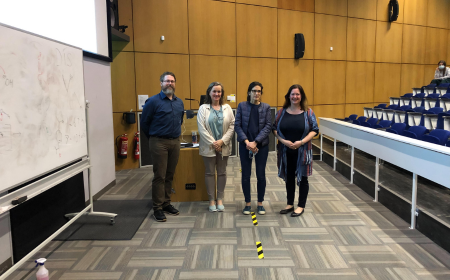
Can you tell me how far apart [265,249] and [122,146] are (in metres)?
3.50

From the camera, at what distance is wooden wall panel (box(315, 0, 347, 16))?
6.99 m

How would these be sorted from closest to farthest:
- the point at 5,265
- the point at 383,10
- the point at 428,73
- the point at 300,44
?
the point at 5,265
the point at 300,44
the point at 383,10
the point at 428,73

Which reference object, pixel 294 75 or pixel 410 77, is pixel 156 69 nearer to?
pixel 294 75

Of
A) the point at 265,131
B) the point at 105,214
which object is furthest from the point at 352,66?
the point at 105,214

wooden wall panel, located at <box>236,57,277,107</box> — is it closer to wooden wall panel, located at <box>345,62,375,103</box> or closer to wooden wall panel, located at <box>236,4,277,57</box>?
wooden wall panel, located at <box>236,4,277,57</box>

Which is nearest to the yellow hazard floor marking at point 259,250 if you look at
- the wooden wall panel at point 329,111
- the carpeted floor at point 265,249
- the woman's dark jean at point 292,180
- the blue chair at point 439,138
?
the carpeted floor at point 265,249

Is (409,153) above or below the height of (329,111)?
below

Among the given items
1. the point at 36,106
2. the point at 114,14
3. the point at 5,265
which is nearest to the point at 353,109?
the point at 114,14

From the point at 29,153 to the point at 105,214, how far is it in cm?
123

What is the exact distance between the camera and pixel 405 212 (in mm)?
2832

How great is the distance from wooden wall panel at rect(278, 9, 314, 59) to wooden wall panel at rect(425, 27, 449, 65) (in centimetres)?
429

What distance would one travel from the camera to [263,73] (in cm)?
643

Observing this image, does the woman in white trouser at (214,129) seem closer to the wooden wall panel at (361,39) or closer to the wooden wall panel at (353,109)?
the wooden wall panel at (353,109)

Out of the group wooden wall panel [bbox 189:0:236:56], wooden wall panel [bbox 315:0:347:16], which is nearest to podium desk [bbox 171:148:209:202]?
wooden wall panel [bbox 189:0:236:56]
